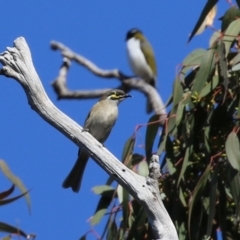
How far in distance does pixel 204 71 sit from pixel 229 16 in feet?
1.54

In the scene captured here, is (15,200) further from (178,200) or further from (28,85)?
(178,200)

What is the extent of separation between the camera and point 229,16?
522cm

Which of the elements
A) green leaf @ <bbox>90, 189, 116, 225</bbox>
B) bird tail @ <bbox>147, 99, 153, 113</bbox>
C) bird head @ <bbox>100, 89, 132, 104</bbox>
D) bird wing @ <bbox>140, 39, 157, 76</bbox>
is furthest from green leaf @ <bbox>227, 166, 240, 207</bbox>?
bird wing @ <bbox>140, 39, 157, 76</bbox>

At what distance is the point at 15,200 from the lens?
3436 mm

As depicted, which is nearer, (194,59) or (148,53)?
(194,59)

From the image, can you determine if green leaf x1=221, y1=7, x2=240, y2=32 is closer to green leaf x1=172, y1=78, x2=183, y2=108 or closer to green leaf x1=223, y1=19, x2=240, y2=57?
green leaf x1=223, y1=19, x2=240, y2=57

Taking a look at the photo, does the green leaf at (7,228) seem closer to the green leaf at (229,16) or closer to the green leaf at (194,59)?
the green leaf at (194,59)

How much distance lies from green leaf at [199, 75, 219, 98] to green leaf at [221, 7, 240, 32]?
1.33 feet

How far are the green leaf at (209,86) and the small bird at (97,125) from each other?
1.06m

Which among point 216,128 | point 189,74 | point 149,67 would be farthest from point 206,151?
point 149,67

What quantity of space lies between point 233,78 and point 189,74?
0.34m

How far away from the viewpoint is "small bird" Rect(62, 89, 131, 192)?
224 inches

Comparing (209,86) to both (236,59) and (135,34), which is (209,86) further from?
(135,34)

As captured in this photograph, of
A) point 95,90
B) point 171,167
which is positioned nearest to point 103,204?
point 171,167
